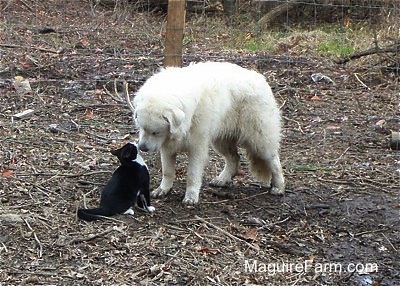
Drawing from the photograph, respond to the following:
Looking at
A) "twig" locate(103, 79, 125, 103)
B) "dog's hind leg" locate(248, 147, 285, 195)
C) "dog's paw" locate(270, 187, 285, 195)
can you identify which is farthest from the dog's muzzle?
"twig" locate(103, 79, 125, 103)

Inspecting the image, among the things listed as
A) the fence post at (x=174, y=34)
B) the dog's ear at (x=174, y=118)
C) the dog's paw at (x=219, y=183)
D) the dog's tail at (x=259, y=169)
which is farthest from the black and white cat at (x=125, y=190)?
the fence post at (x=174, y=34)

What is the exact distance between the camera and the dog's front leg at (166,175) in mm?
5754

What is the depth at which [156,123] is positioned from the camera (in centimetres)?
520

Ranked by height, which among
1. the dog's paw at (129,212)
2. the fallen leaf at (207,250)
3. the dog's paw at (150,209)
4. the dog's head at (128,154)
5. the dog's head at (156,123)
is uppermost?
the dog's head at (156,123)

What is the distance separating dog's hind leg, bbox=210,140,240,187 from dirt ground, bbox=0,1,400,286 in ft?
0.44

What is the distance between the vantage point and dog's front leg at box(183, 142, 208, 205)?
5.68 m

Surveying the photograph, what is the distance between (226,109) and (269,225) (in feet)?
3.61

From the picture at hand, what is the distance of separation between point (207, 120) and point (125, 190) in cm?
95

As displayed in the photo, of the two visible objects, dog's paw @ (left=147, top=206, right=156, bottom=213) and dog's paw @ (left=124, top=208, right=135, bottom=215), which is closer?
dog's paw @ (left=124, top=208, right=135, bottom=215)

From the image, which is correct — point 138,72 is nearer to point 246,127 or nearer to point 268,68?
point 268,68

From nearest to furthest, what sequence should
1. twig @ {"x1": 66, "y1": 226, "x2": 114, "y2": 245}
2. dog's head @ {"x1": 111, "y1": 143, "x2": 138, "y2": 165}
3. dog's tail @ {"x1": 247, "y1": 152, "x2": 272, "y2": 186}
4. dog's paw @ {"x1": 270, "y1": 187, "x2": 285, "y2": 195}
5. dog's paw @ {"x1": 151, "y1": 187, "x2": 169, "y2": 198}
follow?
twig @ {"x1": 66, "y1": 226, "x2": 114, "y2": 245}
dog's head @ {"x1": 111, "y1": 143, "x2": 138, "y2": 165}
dog's paw @ {"x1": 151, "y1": 187, "x2": 169, "y2": 198}
dog's paw @ {"x1": 270, "y1": 187, "x2": 285, "y2": 195}
dog's tail @ {"x1": 247, "y1": 152, "x2": 272, "y2": 186}

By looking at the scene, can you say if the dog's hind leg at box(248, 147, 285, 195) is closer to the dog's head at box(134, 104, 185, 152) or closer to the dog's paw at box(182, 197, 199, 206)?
the dog's paw at box(182, 197, 199, 206)

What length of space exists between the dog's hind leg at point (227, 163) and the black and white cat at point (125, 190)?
1.10m

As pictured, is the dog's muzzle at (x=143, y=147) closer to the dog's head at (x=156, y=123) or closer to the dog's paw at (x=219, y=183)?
the dog's head at (x=156, y=123)
